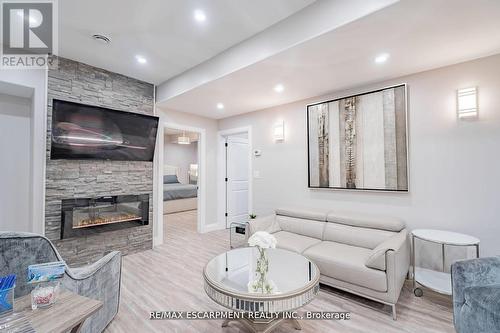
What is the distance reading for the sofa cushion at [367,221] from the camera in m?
2.68

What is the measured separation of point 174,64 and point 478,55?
3.62 m

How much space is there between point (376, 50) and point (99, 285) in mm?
3328

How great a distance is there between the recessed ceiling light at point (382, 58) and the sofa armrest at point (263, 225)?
2.51 metres

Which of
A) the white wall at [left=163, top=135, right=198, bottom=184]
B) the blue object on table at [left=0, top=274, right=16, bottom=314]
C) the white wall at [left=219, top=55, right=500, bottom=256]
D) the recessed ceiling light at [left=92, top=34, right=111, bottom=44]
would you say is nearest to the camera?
the blue object on table at [left=0, top=274, right=16, bottom=314]

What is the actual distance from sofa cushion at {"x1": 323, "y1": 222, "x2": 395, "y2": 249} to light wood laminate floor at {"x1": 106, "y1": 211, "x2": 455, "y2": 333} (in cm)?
60

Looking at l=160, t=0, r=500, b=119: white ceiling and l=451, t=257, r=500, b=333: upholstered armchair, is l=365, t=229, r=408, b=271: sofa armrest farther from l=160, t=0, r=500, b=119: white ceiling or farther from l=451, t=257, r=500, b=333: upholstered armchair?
l=160, t=0, r=500, b=119: white ceiling

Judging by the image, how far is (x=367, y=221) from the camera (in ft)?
9.29

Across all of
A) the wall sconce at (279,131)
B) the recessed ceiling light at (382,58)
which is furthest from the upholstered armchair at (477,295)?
the wall sconce at (279,131)

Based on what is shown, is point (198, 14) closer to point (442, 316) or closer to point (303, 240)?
point (303, 240)

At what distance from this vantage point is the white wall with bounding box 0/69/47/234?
111 inches

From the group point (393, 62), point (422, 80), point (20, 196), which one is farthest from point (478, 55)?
point (20, 196)

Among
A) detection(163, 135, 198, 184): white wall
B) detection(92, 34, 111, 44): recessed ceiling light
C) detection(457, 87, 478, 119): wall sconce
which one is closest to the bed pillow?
detection(163, 135, 198, 184): white wall

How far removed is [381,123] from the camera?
3004mm

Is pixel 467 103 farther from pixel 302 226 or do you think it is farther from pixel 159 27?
pixel 159 27
